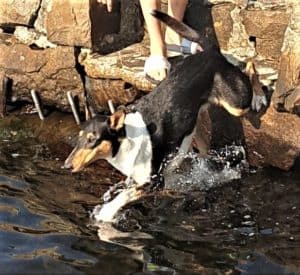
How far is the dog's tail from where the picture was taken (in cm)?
561

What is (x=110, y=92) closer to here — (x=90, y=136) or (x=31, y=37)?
(x=31, y=37)

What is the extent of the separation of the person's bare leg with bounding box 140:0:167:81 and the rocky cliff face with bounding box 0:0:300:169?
18 centimetres

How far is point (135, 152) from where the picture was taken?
5.28 meters

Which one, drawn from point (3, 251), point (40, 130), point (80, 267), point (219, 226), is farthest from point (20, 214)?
point (40, 130)

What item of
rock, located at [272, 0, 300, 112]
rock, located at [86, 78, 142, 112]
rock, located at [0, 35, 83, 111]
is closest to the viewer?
rock, located at [272, 0, 300, 112]

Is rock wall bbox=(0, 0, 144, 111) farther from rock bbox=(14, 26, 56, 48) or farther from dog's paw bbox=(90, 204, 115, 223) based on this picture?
dog's paw bbox=(90, 204, 115, 223)

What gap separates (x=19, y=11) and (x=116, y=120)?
7.54 feet

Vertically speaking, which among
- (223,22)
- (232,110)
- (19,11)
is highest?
(19,11)

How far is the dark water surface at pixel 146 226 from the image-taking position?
4.32 m

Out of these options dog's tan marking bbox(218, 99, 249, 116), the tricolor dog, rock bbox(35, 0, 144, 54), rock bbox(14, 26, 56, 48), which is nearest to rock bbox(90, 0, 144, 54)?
rock bbox(35, 0, 144, 54)

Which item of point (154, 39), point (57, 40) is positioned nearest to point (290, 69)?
point (154, 39)

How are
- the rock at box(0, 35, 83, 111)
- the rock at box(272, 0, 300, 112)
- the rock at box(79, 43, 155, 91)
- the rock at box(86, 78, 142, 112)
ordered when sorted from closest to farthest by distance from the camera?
the rock at box(272, 0, 300, 112), the rock at box(79, 43, 155, 91), the rock at box(86, 78, 142, 112), the rock at box(0, 35, 83, 111)

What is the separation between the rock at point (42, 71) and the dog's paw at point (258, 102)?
1.61m

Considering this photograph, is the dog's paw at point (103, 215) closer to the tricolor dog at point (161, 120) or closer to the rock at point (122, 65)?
the tricolor dog at point (161, 120)
